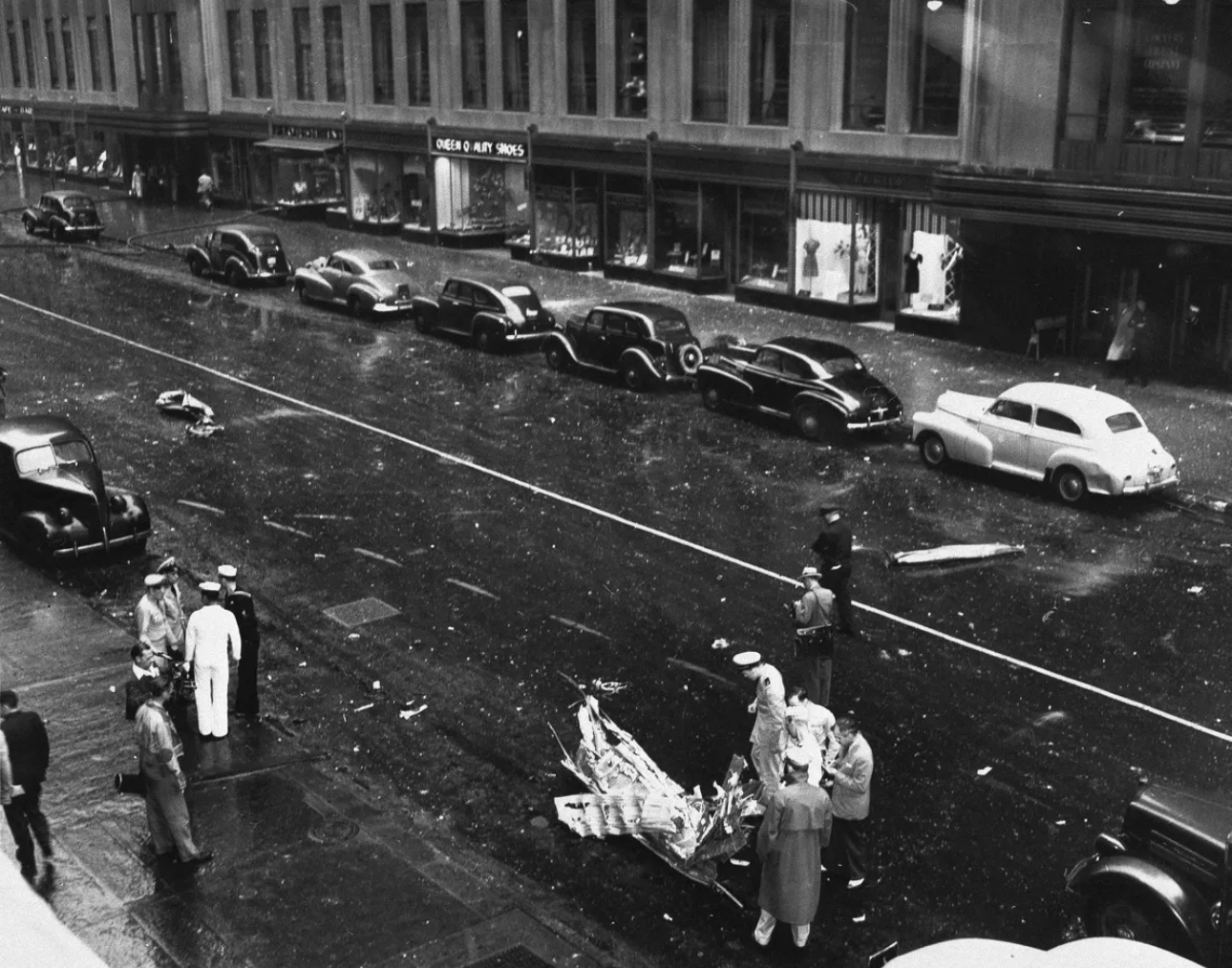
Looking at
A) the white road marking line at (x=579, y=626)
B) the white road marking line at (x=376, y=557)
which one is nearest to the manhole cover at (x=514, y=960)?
the white road marking line at (x=579, y=626)

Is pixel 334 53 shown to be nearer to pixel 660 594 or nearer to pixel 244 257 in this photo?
pixel 244 257

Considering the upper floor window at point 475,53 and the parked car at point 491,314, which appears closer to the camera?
the parked car at point 491,314

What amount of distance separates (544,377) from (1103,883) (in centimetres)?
2115

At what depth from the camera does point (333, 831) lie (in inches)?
476

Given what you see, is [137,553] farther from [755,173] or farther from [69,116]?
[69,116]

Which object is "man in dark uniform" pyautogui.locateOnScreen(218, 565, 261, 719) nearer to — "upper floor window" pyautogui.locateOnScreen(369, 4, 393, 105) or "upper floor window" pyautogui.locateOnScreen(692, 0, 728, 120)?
"upper floor window" pyautogui.locateOnScreen(692, 0, 728, 120)

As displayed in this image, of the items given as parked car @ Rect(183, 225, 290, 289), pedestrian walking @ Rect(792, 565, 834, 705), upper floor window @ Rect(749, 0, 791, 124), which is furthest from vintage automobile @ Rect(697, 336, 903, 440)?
parked car @ Rect(183, 225, 290, 289)

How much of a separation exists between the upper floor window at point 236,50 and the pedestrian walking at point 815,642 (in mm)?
51371

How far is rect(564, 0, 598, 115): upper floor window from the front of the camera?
41.5 m

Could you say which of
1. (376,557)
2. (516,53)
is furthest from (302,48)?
(376,557)

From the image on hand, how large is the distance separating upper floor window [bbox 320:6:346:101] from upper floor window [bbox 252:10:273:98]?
4.87 meters

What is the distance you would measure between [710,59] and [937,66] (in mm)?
7704

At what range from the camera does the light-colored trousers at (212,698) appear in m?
13.8

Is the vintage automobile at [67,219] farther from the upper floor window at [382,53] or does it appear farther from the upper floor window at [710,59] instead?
the upper floor window at [710,59]
